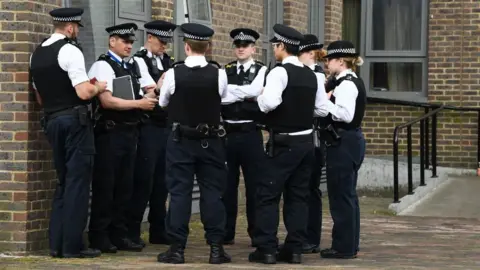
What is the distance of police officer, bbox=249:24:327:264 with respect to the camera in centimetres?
882

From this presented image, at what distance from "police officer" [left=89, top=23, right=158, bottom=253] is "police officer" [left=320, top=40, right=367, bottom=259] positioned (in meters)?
1.58

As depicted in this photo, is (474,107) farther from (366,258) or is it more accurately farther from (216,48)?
(366,258)

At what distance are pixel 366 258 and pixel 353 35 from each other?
889cm

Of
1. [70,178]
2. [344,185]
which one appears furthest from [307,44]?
[70,178]

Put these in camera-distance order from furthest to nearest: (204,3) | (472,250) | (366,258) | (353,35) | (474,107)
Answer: (353,35), (474,107), (204,3), (472,250), (366,258)

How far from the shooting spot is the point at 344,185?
30.7ft

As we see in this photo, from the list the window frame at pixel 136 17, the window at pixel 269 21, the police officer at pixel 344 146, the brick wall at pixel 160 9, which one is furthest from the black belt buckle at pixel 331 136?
the window at pixel 269 21

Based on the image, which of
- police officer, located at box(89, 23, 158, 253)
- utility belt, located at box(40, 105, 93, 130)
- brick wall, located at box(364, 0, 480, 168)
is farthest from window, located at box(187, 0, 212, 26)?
brick wall, located at box(364, 0, 480, 168)

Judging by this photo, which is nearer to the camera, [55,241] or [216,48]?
[55,241]

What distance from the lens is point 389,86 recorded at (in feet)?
58.1

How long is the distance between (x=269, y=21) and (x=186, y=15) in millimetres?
2888

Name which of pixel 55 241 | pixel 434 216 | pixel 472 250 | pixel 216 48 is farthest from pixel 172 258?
pixel 434 216

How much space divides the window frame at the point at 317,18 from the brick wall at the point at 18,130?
7.58 m

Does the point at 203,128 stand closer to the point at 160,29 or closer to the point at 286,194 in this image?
the point at 286,194
